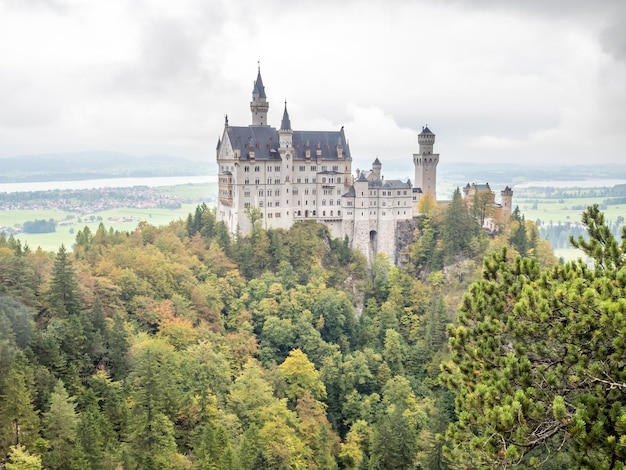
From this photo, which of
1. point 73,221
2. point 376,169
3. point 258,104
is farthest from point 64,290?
point 73,221

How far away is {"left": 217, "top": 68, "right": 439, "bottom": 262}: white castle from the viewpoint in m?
79.9

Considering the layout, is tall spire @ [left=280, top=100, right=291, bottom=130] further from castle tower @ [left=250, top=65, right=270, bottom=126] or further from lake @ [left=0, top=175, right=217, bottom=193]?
lake @ [left=0, top=175, right=217, bottom=193]

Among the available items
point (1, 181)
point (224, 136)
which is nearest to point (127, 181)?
point (1, 181)

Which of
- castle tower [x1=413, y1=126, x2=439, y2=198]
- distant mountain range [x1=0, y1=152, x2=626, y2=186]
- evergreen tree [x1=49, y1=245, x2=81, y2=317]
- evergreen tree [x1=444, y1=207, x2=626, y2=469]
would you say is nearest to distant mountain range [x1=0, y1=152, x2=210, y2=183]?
distant mountain range [x1=0, y1=152, x2=626, y2=186]

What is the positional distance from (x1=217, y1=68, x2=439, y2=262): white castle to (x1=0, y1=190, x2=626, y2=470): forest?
2303mm

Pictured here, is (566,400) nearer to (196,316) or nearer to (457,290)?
(196,316)

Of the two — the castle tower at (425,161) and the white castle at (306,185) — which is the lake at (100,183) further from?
the castle tower at (425,161)

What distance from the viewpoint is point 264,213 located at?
80.5 m

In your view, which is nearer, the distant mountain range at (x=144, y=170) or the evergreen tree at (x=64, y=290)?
the evergreen tree at (x=64, y=290)

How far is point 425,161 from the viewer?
88875 millimetres

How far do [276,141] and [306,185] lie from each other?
6367 mm

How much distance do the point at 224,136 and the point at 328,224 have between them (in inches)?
641

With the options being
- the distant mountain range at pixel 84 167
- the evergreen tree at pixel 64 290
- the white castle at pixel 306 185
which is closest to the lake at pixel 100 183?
the distant mountain range at pixel 84 167

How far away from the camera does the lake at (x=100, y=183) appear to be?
109688mm
